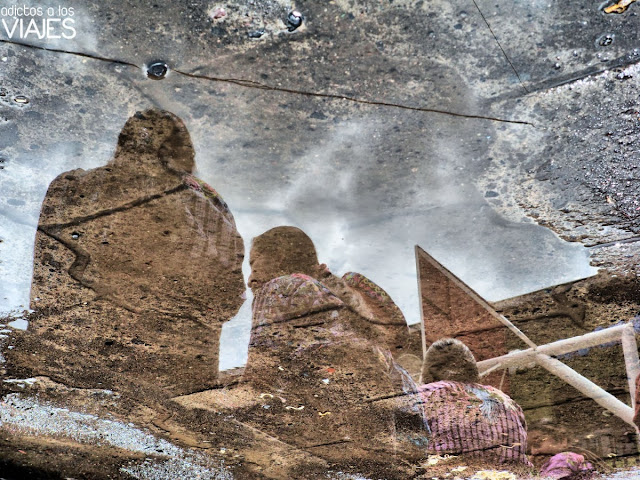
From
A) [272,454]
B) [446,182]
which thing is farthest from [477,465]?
[446,182]

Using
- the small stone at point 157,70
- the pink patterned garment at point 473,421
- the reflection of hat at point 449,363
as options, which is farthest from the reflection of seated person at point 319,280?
the small stone at point 157,70

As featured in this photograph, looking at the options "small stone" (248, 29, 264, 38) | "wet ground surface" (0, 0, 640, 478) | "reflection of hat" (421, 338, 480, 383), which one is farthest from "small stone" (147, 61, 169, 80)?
"reflection of hat" (421, 338, 480, 383)

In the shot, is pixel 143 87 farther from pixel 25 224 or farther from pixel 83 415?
pixel 83 415

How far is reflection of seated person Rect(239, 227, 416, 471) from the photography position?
1.64m

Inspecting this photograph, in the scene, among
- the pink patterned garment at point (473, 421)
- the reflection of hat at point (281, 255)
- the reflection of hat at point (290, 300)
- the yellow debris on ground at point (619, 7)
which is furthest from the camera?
the pink patterned garment at point (473, 421)

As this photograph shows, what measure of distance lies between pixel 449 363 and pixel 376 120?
1.04m

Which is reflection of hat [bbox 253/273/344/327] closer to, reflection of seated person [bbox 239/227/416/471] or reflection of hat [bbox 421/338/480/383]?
reflection of seated person [bbox 239/227/416/471]

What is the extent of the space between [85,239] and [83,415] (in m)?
1.23

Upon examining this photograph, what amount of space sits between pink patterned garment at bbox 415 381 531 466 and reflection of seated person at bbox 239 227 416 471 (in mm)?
181

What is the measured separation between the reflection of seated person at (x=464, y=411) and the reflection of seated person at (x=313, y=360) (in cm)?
16

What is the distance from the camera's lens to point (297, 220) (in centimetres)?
155

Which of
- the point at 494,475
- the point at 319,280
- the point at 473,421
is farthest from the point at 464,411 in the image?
the point at 319,280

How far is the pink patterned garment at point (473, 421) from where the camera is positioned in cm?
197

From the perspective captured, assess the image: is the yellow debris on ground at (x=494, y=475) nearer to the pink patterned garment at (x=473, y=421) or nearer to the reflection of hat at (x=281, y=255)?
the pink patterned garment at (x=473, y=421)
